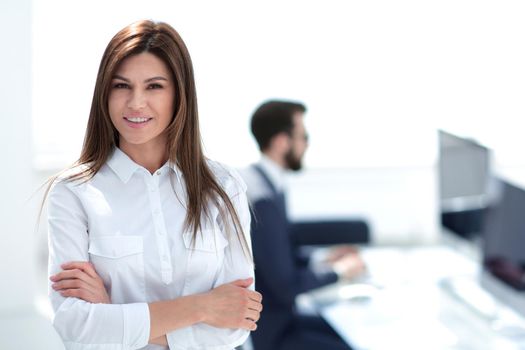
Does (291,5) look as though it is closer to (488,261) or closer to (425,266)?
(425,266)

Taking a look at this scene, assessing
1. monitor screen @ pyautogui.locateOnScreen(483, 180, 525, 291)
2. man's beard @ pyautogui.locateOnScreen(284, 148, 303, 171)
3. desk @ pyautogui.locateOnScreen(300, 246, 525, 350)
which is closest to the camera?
desk @ pyautogui.locateOnScreen(300, 246, 525, 350)

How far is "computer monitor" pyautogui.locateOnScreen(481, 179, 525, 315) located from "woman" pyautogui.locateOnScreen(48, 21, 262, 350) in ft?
4.41

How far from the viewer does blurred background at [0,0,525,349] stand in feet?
16.4

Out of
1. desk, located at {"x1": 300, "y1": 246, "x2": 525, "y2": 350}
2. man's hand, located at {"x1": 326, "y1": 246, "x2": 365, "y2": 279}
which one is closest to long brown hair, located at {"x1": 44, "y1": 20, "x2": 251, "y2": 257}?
desk, located at {"x1": 300, "y1": 246, "x2": 525, "y2": 350}

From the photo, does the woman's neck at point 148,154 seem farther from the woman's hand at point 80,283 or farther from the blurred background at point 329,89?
the blurred background at point 329,89

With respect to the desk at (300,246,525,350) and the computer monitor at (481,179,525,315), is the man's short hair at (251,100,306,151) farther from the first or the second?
the computer monitor at (481,179,525,315)

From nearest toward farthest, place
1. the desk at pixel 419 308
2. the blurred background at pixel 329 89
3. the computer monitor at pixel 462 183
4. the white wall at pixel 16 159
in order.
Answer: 1. the desk at pixel 419 308
2. the computer monitor at pixel 462 183
3. the white wall at pixel 16 159
4. the blurred background at pixel 329 89

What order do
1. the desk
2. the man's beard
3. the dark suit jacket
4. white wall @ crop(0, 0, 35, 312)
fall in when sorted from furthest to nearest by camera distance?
white wall @ crop(0, 0, 35, 312)
the man's beard
the dark suit jacket
the desk

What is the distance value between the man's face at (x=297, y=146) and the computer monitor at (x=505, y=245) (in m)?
0.79

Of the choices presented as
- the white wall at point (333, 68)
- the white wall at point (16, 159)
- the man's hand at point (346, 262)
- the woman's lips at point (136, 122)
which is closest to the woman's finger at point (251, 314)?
the woman's lips at point (136, 122)

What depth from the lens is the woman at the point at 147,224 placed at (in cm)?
164

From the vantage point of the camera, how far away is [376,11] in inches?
214

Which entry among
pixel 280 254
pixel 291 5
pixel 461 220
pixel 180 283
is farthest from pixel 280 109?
pixel 291 5

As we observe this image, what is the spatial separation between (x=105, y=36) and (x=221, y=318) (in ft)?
11.9
